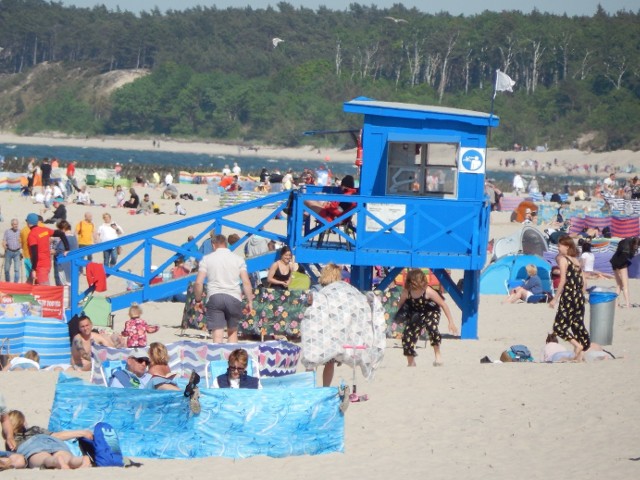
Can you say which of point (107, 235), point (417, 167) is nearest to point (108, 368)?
point (417, 167)

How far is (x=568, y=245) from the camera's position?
14219mm

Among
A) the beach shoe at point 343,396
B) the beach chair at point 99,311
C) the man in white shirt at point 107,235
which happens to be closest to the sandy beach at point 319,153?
the man in white shirt at point 107,235

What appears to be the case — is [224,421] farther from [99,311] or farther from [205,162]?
[205,162]

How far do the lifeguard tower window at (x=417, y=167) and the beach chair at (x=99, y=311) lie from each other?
3608 mm

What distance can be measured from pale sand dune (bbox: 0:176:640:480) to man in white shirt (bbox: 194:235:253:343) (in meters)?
1.19

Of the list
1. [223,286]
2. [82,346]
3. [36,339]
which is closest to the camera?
[223,286]

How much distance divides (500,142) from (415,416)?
11146cm

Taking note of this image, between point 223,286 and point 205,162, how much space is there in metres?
90.2

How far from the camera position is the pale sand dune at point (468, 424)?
1023 cm

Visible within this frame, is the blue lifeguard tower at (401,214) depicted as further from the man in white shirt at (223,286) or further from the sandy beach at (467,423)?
the man in white shirt at (223,286)

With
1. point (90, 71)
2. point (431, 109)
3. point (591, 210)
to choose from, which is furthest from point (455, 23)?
point (431, 109)

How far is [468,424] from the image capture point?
11.7m

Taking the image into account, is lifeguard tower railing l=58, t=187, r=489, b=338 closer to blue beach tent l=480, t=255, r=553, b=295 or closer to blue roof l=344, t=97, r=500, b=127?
blue roof l=344, t=97, r=500, b=127

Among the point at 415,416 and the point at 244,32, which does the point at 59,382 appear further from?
the point at 244,32
